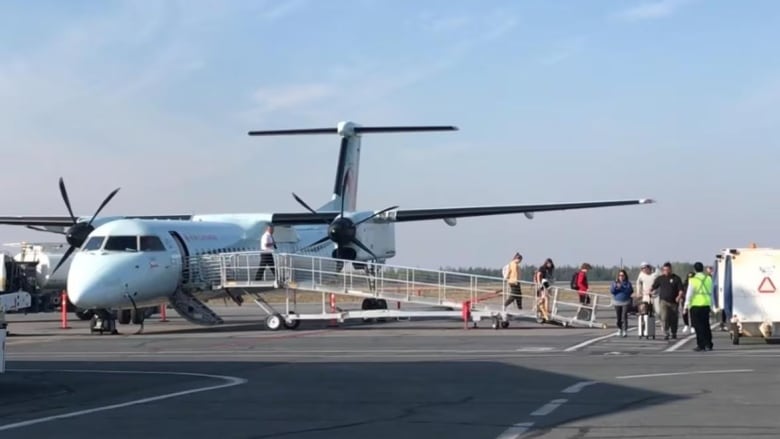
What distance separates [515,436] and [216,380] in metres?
6.21

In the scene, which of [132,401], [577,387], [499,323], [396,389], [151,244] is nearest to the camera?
[132,401]

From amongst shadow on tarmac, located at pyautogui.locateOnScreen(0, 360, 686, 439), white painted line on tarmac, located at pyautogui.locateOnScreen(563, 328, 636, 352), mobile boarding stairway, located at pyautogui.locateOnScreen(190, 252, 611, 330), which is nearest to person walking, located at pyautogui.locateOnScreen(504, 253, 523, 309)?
mobile boarding stairway, located at pyautogui.locateOnScreen(190, 252, 611, 330)

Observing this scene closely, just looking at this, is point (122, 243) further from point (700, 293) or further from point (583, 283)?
point (700, 293)

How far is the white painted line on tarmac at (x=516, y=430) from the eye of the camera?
9.46 metres

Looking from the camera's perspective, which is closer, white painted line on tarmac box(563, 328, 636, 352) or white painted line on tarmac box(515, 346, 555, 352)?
white painted line on tarmac box(515, 346, 555, 352)

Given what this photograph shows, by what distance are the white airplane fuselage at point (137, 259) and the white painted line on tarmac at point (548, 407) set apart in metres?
16.9

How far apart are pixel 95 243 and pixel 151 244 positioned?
4.42ft

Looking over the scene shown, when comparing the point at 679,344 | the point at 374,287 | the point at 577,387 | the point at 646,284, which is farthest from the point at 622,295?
the point at 577,387

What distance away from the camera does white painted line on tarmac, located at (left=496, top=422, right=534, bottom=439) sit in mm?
9459

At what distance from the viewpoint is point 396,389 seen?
13.4 meters

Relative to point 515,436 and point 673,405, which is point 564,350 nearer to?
point 673,405

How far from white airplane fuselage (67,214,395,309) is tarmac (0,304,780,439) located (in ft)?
11.4

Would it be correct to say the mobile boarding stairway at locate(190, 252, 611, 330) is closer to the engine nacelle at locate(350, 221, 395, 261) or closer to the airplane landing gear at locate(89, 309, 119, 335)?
the airplane landing gear at locate(89, 309, 119, 335)

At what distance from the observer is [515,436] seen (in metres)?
9.45
